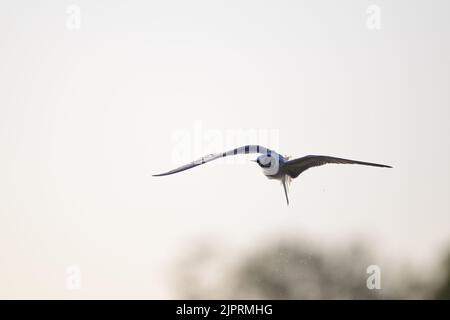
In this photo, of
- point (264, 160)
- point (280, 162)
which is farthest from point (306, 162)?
point (264, 160)

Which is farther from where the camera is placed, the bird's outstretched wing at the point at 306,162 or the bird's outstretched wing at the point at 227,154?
the bird's outstretched wing at the point at 306,162

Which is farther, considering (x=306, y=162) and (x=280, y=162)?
(x=280, y=162)

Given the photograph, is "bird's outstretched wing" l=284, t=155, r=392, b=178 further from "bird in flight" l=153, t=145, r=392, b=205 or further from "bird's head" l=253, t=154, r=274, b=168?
"bird's head" l=253, t=154, r=274, b=168

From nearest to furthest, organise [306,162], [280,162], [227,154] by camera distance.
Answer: [227,154] < [306,162] < [280,162]

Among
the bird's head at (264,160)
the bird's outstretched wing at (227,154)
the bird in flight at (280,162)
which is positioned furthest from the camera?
the bird's head at (264,160)

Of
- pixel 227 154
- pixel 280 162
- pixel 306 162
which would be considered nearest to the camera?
pixel 227 154

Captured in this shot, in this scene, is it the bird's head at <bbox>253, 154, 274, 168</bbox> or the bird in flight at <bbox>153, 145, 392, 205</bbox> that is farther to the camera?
the bird's head at <bbox>253, 154, 274, 168</bbox>

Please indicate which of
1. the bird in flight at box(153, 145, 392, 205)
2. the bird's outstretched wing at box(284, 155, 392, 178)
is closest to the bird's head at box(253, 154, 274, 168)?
the bird in flight at box(153, 145, 392, 205)

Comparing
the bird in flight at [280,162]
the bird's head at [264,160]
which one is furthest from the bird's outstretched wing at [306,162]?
the bird's head at [264,160]

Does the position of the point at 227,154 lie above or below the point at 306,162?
above

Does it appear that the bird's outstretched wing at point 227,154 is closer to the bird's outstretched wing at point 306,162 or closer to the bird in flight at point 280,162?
the bird in flight at point 280,162

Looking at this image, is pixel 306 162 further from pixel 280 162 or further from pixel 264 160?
pixel 264 160

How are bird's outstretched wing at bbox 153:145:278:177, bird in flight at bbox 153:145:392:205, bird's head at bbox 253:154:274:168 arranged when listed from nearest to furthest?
1. bird's outstretched wing at bbox 153:145:278:177
2. bird in flight at bbox 153:145:392:205
3. bird's head at bbox 253:154:274:168
